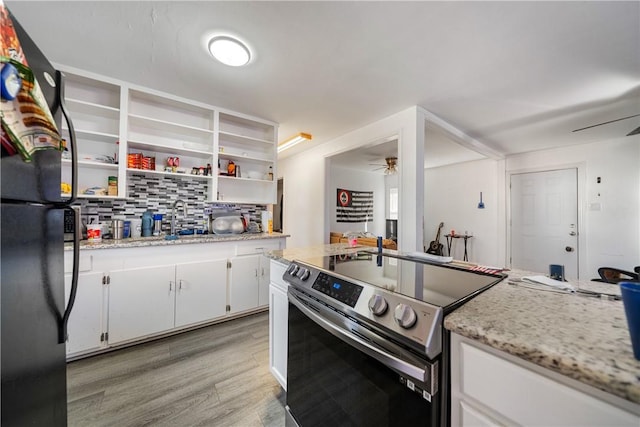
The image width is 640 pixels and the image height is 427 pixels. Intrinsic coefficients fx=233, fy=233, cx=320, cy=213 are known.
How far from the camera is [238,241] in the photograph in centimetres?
254

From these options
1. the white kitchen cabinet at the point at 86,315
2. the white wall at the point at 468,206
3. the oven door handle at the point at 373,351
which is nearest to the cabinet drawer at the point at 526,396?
the oven door handle at the point at 373,351

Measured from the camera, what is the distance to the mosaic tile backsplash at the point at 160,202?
7.70 ft

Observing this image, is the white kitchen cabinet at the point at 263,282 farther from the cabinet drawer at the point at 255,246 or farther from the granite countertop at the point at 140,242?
the granite countertop at the point at 140,242

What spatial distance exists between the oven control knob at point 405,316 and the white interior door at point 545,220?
465 centimetres

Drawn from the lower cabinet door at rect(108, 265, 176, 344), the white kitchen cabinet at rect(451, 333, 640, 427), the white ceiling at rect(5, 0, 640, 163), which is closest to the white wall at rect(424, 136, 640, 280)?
the white ceiling at rect(5, 0, 640, 163)

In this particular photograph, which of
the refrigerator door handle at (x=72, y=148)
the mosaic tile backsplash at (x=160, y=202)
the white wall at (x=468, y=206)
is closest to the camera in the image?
the refrigerator door handle at (x=72, y=148)

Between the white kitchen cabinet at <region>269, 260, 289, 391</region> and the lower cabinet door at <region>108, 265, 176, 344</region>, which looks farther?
the lower cabinet door at <region>108, 265, 176, 344</region>

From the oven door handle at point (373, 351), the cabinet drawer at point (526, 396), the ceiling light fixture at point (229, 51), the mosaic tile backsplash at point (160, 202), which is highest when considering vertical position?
the ceiling light fixture at point (229, 51)

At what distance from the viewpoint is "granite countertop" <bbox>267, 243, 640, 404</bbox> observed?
0.43 m

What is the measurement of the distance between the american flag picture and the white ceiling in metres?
3.08

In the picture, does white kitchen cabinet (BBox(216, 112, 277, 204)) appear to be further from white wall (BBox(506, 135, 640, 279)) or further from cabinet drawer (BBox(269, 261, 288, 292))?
white wall (BBox(506, 135, 640, 279))

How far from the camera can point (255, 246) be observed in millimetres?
Result: 2664

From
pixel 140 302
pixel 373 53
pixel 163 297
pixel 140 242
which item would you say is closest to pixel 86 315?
pixel 140 302

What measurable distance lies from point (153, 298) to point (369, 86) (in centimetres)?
275
